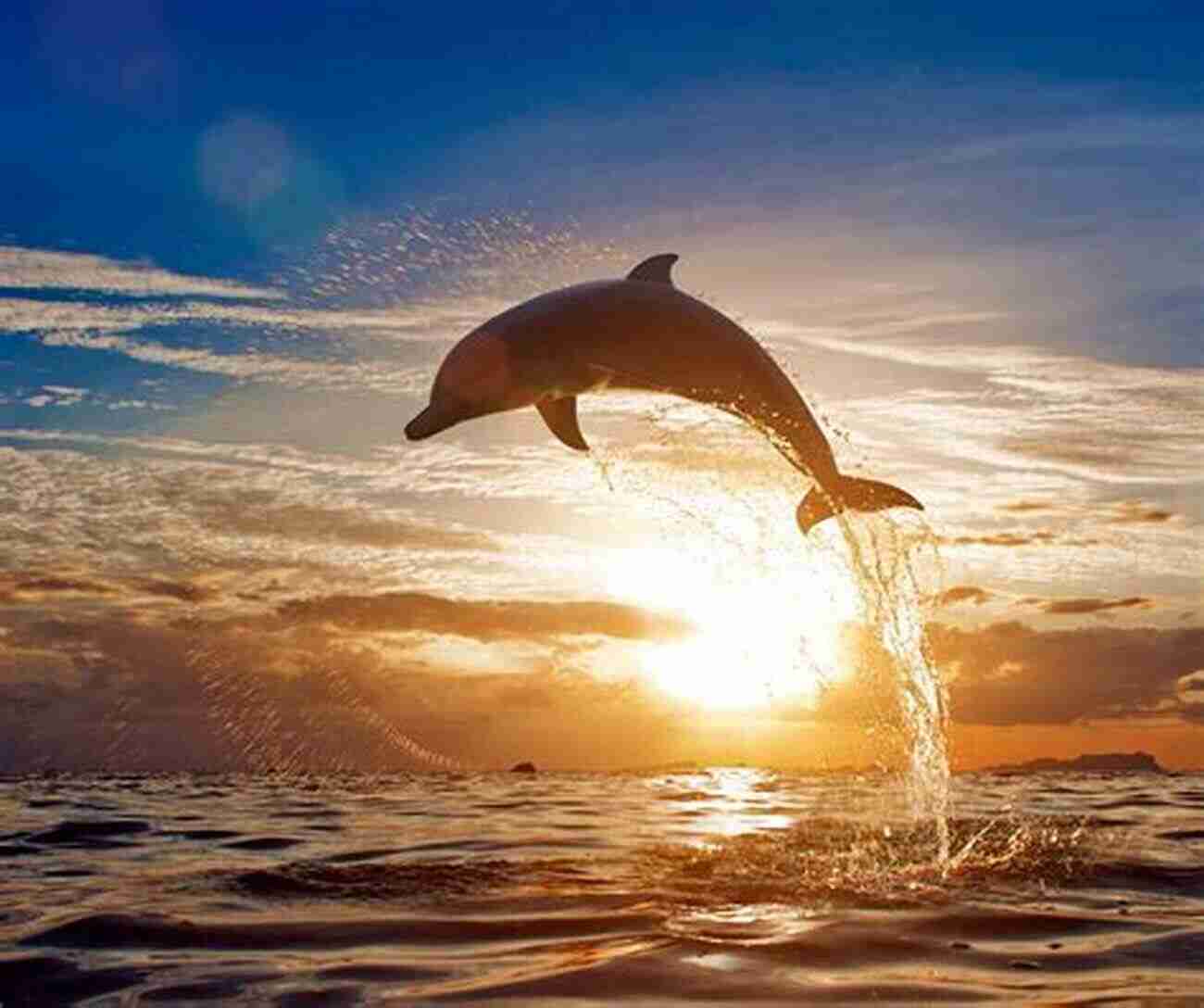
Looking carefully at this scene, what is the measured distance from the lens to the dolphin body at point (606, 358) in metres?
11.6

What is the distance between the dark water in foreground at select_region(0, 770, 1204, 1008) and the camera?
7250 millimetres

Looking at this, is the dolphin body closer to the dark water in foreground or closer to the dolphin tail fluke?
the dolphin tail fluke

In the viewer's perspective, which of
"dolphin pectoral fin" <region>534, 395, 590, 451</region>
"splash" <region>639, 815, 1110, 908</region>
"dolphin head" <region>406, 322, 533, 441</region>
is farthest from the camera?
"dolphin pectoral fin" <region>534, 395, 590, 451</region>

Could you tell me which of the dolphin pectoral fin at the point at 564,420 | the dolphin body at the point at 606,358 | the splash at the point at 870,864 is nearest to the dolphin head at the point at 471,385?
the dolphin body at the point at 606,358

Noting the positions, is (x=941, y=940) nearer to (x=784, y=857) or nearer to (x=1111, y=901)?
(x=1111, y=901)

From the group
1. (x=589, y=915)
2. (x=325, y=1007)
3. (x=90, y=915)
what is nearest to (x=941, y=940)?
(x=589, y=915)

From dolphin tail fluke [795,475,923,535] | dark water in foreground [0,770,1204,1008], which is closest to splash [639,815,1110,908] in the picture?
dark water in foreground [0,770,1204,1008]

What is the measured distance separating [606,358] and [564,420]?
1514 mm

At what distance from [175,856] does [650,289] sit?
6.88 metres

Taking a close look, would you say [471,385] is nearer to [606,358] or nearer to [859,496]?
[606,358]

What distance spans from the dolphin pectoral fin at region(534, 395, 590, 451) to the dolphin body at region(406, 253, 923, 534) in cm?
27

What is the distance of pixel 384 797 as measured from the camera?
25.8m

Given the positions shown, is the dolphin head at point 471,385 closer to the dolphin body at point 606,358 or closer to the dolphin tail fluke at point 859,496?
the dolphin body at point 606,358

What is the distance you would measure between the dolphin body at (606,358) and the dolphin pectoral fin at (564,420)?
27 cm
